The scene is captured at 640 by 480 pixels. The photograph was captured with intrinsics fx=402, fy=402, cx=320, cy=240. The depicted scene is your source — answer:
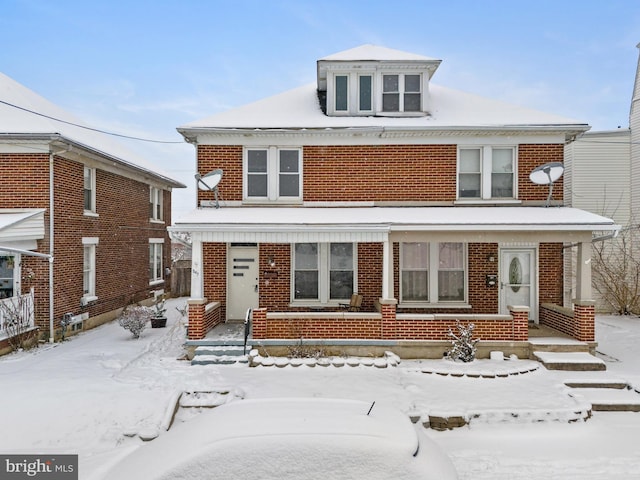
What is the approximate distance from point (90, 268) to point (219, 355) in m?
7.12

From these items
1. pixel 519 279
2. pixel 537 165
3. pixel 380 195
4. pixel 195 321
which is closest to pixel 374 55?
pixel 380 195

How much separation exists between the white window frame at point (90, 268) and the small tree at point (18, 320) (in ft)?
7.95

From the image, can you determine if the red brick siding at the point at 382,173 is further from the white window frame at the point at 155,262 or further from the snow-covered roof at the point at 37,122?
the white window frame at the point at 155,262

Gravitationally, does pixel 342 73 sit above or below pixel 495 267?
above

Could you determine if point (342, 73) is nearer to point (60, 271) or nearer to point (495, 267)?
point (495, 267)

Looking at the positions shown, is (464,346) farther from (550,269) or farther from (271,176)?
(271,176)

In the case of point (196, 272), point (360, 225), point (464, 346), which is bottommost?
point (464, 346)

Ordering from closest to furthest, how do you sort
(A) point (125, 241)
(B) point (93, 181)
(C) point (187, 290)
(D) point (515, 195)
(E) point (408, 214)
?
1. (E) point (408, 214)
2. (D) point (515, 195)
3. (B) point (93, 181)
4. (A) point (125, 241)
5. (C) point (187, 290)

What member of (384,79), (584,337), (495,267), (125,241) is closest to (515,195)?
(495,267)

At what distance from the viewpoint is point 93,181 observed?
45.8ft

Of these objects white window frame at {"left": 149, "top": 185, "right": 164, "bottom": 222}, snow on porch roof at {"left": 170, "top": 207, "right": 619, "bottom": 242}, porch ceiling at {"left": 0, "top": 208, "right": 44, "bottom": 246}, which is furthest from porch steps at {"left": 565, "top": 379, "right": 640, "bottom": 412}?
white window frame at {"left": 149, "top": 185, "right": 164, "bottom": 222}

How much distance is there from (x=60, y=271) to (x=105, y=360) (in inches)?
160

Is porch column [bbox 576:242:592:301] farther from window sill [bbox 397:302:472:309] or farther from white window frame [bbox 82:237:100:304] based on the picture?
white window frame [bbox 82:237:100:304]

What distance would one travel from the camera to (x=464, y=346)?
31.0 feet
